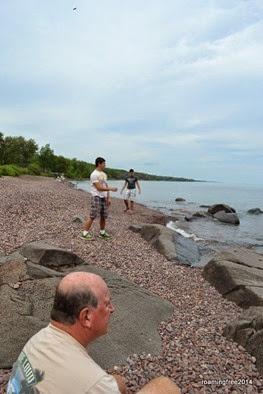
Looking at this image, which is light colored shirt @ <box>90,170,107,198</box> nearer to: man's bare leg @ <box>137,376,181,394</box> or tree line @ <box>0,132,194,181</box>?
man's bare leg @ <box>137,376,181,394</box>

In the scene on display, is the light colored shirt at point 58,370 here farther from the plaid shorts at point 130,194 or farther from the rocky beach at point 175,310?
the plaid shorts at point 130,194

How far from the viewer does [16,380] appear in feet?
6.90

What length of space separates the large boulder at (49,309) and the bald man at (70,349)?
2.46 meters

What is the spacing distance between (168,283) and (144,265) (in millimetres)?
1035

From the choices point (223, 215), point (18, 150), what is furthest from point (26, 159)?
point (223, 215)

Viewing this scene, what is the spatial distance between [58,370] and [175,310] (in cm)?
447

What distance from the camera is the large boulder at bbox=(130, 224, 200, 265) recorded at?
10120mm

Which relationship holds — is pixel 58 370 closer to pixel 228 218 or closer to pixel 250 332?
pixel 250 332

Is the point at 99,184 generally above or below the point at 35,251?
above

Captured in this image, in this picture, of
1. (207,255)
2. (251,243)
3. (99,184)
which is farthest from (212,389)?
(251,243)

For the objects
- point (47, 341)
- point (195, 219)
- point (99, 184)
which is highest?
point (99, 184)

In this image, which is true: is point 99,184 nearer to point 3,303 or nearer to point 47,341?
point 3,303

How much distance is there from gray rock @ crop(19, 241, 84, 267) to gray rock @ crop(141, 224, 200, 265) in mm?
3676

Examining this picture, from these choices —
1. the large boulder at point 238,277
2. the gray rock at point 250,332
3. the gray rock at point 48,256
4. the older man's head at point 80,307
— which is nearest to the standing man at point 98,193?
the gray rock at point 48,256
